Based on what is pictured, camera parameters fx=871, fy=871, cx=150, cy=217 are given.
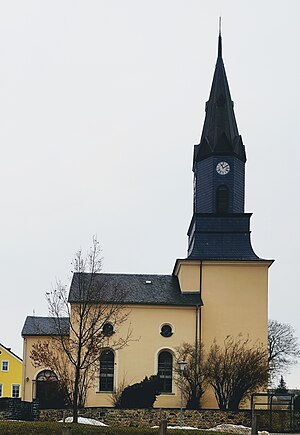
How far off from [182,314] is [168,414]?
30.6 feet

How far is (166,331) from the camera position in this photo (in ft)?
176

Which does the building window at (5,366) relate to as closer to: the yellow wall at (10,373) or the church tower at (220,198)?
the yellow wall at (10,373)

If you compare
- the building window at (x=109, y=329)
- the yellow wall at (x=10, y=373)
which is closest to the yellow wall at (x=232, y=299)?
the building window at (x=109, y=329)

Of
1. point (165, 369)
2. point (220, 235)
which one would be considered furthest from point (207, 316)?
point (220, 235)

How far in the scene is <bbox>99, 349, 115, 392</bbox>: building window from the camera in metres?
53.3

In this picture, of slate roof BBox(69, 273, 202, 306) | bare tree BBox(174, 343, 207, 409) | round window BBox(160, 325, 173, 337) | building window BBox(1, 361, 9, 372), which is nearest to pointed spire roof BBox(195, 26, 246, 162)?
slate roof BBox(69, 273, 202, 306)

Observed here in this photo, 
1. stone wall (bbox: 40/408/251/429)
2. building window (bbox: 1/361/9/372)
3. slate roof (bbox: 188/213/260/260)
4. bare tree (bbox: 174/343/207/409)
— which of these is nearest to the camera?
stone wall (bbox: 40/408/251/429)

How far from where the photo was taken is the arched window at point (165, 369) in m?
53.0

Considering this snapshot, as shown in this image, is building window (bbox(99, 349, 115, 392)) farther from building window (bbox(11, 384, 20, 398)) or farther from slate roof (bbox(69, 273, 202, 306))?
building window (bbox(11, 384, 20, 398))

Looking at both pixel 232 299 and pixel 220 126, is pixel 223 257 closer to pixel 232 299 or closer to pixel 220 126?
pixel 232 299

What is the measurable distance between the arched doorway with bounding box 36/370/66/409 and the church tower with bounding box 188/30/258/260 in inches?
453

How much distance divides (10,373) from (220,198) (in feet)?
109

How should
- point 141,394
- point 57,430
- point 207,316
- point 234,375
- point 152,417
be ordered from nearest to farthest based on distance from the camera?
point 57,430
point 152,417
point 234,375
point 141,394
point 207,316

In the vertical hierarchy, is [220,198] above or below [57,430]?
above
